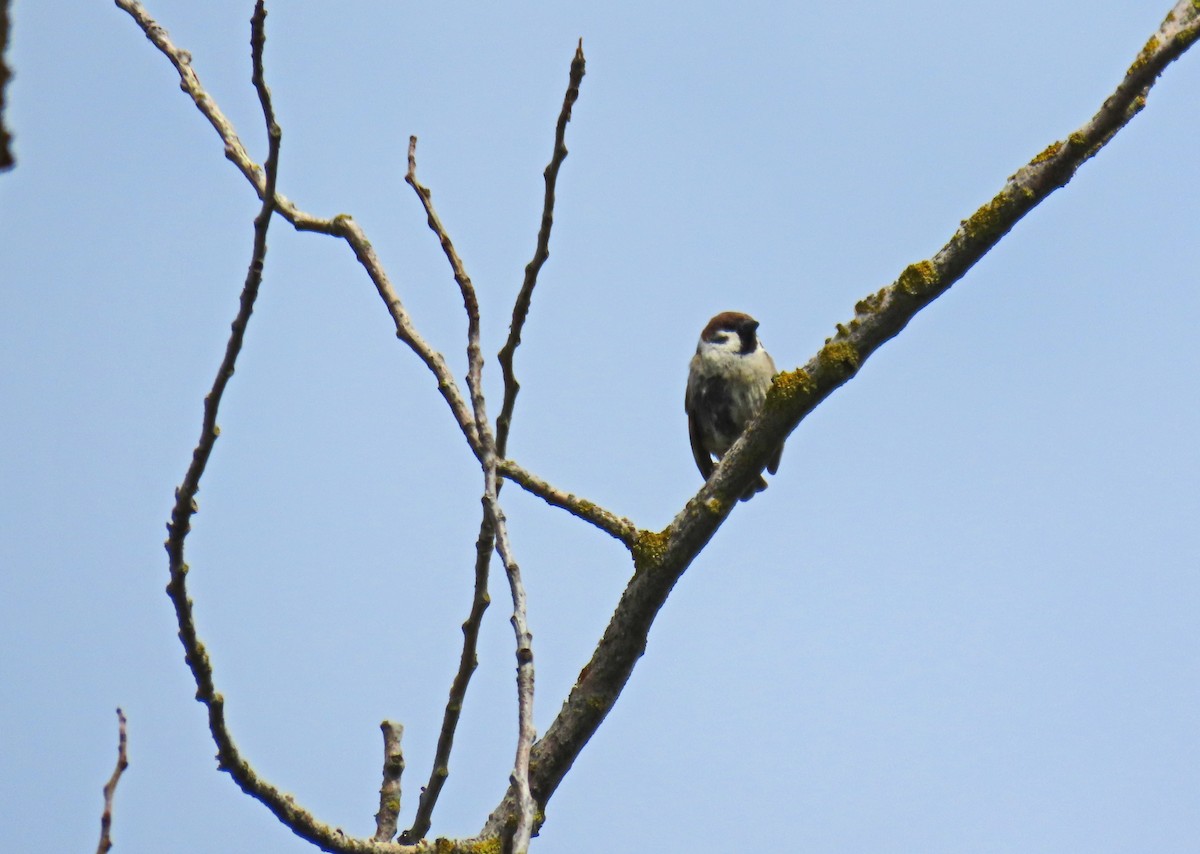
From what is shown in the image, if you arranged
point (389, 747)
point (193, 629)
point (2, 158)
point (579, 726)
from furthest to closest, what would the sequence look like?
point (389, 747) → point (579, 726) → point (193, 629) → point (2, 158)

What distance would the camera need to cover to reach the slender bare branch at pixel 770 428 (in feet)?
11.4

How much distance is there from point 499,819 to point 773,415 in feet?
4.21

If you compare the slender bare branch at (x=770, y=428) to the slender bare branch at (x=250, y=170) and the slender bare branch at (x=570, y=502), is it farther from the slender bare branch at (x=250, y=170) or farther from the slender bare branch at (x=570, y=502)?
the slender bare branch at (x=250, y=170)

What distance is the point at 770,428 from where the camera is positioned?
3.58 metres

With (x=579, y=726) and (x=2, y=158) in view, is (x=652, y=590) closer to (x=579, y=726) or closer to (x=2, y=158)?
(x=579, y=726)

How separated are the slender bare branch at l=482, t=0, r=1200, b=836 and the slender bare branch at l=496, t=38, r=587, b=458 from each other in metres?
0.93

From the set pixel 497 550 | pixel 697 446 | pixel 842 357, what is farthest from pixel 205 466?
pixel 697 446

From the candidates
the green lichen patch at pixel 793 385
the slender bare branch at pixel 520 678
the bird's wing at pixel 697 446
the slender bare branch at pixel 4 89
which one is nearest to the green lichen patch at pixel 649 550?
the green lichen patch at pixel 793 385

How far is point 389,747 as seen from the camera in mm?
3941

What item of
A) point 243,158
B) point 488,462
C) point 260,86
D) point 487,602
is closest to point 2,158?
point 260,86

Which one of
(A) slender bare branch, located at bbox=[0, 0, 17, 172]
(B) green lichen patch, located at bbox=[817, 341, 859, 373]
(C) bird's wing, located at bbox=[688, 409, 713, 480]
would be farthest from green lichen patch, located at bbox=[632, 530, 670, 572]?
(C) bird's wing, located at bbox=[688, 409, 713, 480]

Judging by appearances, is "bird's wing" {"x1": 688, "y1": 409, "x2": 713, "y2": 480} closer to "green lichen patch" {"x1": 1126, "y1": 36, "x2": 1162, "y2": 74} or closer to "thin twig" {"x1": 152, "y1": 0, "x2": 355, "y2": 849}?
"green lichen patch" {"x1": 1126, "y1": 36, "x2": 1162, "y2": 74}

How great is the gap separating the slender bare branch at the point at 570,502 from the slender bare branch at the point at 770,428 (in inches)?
7.4

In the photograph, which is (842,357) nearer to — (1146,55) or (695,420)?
(1146,55)
